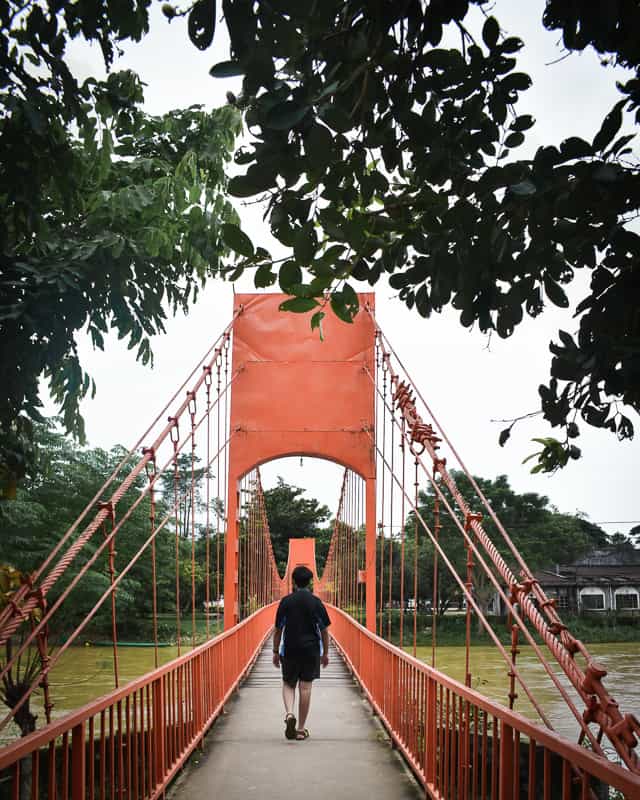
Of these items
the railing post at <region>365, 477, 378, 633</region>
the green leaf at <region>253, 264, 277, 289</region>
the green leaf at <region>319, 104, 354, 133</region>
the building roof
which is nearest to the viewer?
the green leaf at <region>319, 104, 354, 133</region>

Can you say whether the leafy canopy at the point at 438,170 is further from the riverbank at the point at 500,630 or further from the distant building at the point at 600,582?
the distant building at the point at 600,582

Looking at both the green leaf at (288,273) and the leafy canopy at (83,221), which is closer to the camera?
the green leaf at (288,273)

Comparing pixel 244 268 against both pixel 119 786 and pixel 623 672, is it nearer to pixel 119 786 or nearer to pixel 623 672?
pixel 119 786

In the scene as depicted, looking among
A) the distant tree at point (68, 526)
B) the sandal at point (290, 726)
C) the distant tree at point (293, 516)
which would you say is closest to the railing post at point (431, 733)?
the sandal at point (290, 726)

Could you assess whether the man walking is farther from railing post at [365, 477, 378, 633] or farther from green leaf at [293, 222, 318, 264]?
green leaf at [293, 222, 318, 264]

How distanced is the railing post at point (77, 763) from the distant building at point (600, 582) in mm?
46465

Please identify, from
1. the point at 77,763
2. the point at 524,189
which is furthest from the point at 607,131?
the point at 77,763

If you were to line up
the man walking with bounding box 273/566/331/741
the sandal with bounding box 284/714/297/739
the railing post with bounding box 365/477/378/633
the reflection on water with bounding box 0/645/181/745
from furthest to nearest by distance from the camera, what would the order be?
the reflection on water with bounding box 0/645/181/745
the railing post with bounding box 365/477/378/633
the man walking with bounding box 273/566/331/741
the sandal with bounding box 284/714/297/739

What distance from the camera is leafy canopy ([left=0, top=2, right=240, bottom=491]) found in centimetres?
472

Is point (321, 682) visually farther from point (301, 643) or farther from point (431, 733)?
point (431, 733)

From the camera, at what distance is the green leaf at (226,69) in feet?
6.36

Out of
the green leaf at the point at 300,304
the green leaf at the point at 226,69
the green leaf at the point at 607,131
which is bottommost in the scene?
the green leaf at the point at 300,304

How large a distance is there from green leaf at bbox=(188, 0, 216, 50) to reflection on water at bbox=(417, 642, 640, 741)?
47.0 feet

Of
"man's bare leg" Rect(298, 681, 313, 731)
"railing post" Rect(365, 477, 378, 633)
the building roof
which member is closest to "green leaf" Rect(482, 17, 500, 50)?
"man's bare leg" Rect(298, 681, 313, 731)
